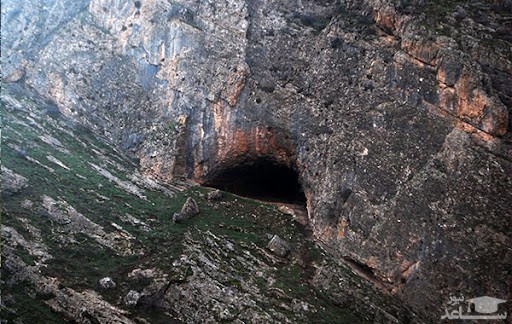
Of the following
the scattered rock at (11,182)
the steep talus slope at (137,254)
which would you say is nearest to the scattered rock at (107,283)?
the steep talus slope at (137,254)

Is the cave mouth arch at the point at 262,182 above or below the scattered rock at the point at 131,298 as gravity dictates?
above

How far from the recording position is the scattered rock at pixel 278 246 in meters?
31.3

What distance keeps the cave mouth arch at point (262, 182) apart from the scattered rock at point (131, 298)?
1624 cm

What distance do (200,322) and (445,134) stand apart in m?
19.5

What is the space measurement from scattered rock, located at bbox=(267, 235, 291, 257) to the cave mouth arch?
7538 millimetres

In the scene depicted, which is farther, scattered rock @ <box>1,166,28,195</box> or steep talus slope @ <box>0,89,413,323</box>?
scattered rock @ <box>1,166,28,195</box>

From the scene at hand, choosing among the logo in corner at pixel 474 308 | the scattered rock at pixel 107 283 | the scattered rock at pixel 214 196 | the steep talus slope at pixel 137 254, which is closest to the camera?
the steep talus slope at pixel 137 254

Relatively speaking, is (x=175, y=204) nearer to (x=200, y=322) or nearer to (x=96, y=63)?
(x=200, y=322)

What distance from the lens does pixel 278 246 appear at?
31516 mm

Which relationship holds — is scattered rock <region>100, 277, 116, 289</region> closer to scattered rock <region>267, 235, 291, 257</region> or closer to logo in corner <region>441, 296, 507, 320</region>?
scattered rock <region>267, 235, 291, 257</region>

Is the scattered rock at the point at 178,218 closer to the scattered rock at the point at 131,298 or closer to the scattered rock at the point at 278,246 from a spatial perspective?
the scattered rock at the point at 278,246

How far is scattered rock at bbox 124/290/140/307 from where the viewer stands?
77.7ft

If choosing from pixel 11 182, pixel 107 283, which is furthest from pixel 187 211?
pixel 11 182

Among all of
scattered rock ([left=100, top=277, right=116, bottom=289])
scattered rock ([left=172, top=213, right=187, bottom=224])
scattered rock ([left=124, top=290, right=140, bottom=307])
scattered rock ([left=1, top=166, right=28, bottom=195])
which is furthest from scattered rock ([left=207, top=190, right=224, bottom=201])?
scattered rock ([left=1, top=166, right=28, bottom=195])
